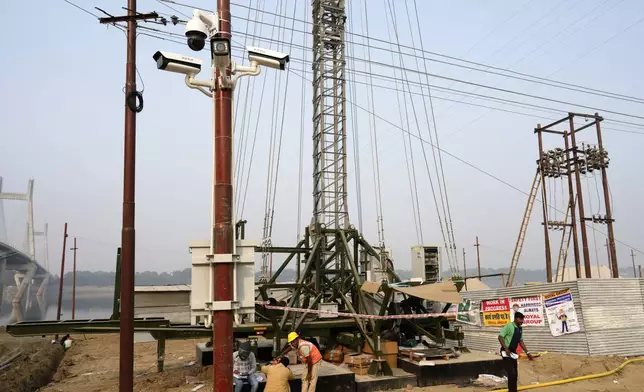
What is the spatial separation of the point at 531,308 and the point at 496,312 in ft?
5.43

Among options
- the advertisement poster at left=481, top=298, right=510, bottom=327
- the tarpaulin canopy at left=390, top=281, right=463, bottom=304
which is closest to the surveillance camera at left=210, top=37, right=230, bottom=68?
the tarpaulin canopy at left=390, top=281, right=463, bottom=304

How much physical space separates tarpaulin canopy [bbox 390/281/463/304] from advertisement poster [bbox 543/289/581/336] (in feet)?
13.4

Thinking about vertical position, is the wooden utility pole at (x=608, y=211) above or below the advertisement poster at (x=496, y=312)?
above

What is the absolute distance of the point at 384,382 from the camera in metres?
11.6

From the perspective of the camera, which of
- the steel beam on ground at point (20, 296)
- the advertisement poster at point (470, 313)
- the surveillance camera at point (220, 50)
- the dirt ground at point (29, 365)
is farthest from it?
the steel beam on ground at point (20, 296)

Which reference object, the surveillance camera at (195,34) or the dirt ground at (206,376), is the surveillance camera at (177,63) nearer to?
the surveillance camera at (195,34)

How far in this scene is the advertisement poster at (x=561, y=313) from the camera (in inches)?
557

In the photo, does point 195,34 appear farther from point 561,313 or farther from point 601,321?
point 601,321

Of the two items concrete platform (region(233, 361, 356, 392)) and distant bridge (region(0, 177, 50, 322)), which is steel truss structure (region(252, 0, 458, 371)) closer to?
concrete platform (region(233, 361, 356, 392))

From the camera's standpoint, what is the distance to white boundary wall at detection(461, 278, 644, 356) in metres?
13.9

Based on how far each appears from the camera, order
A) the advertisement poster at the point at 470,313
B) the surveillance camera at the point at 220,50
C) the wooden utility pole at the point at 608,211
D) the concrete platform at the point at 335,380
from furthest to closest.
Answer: the wooden utility pole at the point at 608,211 < the advertisement poster at the point at 470,313 < the concrete platform at the point at 335,380 < the surveillance camera at the point at 220,50

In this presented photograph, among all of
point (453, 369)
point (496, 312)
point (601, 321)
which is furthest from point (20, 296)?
point (601, 321)

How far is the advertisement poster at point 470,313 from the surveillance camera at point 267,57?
45.7ft

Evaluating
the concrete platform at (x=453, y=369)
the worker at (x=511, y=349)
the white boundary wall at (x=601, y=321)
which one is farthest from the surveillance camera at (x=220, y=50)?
the white boundary wall at (x=601, y=321)
